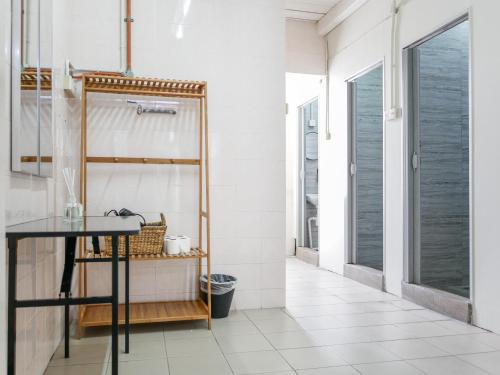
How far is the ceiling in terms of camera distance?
4.55 meters

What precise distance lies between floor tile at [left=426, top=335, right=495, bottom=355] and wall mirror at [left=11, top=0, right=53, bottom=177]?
2395mm

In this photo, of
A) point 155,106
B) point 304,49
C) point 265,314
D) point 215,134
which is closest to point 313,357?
point 265,314

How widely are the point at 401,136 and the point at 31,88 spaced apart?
2867 millimetres

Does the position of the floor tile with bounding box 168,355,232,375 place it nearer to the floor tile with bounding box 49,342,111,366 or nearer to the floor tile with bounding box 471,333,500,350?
the floor tile with bounding box 49,342,111,366

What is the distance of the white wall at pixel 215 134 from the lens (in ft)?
10.3

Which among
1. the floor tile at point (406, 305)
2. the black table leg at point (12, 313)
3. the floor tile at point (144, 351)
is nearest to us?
the black table leg at point (12, 313)

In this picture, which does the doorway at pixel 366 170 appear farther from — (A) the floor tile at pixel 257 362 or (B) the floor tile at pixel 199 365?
(B) the floor tile at pixel 199 365

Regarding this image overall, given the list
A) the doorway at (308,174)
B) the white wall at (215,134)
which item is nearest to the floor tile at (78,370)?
the white wall at (215,134)

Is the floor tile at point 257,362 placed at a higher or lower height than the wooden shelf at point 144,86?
lower

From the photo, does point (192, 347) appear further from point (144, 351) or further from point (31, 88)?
point (31, 88)

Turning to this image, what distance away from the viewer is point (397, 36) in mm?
3721

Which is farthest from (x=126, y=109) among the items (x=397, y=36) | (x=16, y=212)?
(x=397, y=36)

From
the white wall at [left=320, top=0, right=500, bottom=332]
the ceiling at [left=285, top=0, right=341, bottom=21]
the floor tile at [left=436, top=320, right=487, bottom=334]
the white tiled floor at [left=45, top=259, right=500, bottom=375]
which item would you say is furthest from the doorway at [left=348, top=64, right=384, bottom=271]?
the floor tile at [left=436, top=320, right=487, bottom=334]

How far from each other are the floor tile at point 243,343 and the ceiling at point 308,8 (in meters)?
3.44
